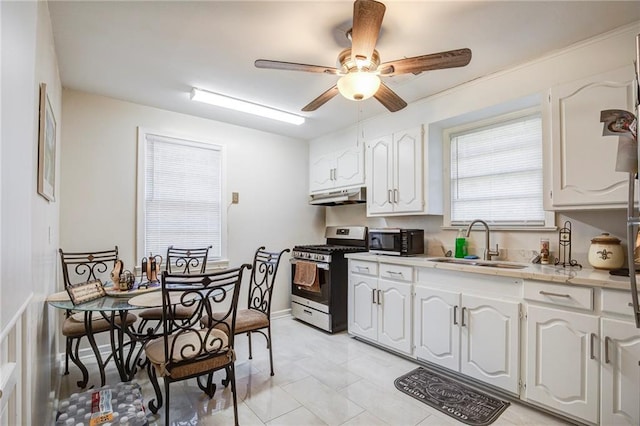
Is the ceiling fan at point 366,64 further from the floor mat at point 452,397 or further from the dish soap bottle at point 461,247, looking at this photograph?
the floor mat at point 452,397

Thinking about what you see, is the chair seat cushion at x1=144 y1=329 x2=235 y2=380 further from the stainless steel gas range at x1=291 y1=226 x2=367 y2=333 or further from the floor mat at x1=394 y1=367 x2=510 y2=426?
the stainless steel gas range at x1=291 y1=226 x2=367 y2=333

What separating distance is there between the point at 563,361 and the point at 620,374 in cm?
26

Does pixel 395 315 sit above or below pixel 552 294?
below

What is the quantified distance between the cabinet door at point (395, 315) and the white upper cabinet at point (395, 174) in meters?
0.80

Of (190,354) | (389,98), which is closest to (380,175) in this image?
(389,98)

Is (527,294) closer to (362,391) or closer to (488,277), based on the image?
(488,277)

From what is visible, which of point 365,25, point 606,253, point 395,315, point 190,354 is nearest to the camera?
point 365,25

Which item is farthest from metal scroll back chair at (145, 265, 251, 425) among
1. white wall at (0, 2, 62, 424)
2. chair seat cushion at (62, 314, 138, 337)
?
chair seat cushion at (62, 314, 138, 337)

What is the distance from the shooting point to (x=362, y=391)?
2.39 meters

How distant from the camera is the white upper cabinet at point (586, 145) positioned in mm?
1999

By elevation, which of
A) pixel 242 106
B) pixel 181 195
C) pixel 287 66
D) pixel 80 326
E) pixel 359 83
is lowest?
pixel 80 326

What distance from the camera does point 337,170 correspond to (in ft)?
13.6

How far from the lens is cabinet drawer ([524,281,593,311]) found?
6.26 ft

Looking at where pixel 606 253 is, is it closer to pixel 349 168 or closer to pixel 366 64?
pixel 366 64
